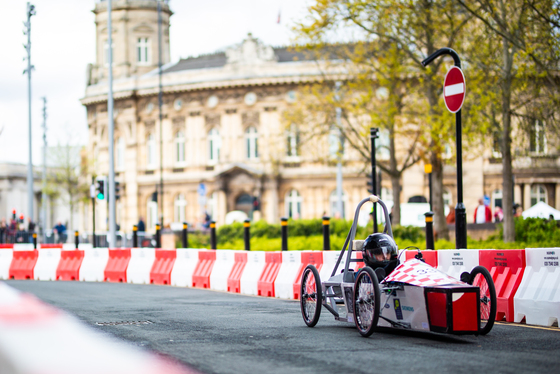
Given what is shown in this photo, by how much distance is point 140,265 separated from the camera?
2134 cm

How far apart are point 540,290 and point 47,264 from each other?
17.3m

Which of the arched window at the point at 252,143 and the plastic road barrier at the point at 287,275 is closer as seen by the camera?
the plastic road barrier at the point at 287,275

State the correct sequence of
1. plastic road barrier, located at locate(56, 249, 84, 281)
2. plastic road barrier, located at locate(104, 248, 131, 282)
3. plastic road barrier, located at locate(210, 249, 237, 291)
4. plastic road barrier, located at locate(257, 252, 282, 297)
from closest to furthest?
plastic road barrier, located at locate(257, 252, 282, 297)
plastic road barrier, located at locate(210, 249, 237, 291)
plastic road barrier, located at locate(104, 248, 131, 282)
plastic road barrier, located at locate(56, 249, 84, 281)

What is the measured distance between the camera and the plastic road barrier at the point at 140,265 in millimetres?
21094

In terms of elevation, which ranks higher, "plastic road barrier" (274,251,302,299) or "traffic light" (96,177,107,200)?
"traffic light" (96,177,107,200)

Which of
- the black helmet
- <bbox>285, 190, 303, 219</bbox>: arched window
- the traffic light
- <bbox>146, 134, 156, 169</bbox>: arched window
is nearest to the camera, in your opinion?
the black helmet

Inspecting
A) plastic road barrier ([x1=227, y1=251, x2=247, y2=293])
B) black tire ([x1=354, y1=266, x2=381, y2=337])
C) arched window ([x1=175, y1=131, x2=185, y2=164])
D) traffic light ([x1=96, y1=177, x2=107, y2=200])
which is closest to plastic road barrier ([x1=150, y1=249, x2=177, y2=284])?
plastic road barrier ([x1=227, y1=251, x2=247, y2=293])

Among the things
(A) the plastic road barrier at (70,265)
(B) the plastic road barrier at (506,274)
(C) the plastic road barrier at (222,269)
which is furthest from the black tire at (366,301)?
(A) the plastic road barrier at (70,265)

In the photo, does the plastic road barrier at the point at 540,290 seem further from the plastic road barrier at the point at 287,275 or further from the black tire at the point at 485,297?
the plastic road barrier at the point at 287,275

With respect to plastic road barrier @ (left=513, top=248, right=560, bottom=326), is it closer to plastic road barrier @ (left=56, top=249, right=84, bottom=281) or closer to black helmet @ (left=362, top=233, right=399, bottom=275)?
black helmet @ (left=362, top=233, right=399, bottom=275)

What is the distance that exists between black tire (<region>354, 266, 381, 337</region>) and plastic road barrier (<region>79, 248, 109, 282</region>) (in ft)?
50.2

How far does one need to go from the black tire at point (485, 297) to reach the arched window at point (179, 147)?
2064 inches

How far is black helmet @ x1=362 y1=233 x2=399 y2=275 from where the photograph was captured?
873 cm

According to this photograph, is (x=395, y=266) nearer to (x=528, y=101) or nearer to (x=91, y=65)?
(x=528, y=101)
